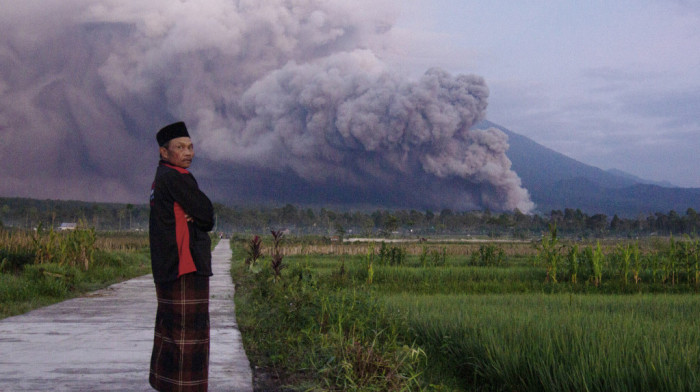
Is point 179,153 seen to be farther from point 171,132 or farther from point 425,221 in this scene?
point 425,221

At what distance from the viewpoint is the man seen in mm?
3195

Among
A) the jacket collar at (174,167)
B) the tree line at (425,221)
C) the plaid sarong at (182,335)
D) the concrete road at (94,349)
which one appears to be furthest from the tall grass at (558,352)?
the tree line at (425,221)

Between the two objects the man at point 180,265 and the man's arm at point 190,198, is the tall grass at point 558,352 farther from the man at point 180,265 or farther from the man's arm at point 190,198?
the man's arm at point 190,198

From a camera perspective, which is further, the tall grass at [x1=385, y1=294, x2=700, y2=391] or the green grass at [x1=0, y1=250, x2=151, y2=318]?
the green grass at [x1=0, y1=250, x2=151, y2=318]

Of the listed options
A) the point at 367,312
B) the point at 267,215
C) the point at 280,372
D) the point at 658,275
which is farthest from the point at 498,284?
the point at 267,215

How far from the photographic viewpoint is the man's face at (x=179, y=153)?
332 centimetres

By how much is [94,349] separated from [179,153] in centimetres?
274

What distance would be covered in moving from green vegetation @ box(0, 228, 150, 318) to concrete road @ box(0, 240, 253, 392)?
1.11 metres

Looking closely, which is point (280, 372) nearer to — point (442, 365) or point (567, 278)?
point (442, 365)

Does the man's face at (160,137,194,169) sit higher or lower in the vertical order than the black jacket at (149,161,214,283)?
higher

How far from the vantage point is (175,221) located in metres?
3.22

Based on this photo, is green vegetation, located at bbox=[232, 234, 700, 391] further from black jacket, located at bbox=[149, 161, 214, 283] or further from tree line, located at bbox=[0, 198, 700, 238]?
tree line, located at bbox=[0, 198, 700, 238]

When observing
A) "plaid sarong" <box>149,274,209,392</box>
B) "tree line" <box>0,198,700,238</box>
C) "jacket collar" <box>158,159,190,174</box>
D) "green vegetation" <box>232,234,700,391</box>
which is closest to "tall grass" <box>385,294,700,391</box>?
"green vegetation" <box>232,234,700,391</box>

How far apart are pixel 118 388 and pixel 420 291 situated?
8799 millimetres
